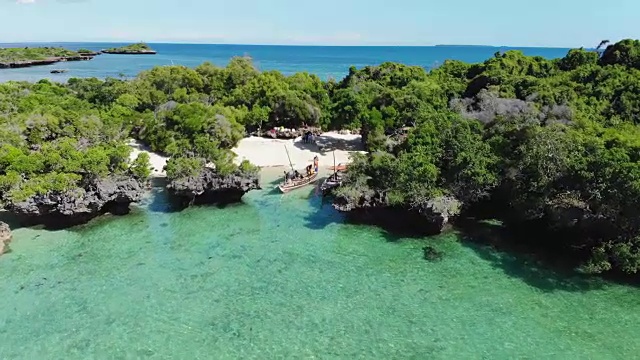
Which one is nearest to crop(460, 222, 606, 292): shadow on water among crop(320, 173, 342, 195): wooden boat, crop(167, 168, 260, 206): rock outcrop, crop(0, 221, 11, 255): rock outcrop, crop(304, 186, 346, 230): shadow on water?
crop(304, 186, 346, 230): shadow on water

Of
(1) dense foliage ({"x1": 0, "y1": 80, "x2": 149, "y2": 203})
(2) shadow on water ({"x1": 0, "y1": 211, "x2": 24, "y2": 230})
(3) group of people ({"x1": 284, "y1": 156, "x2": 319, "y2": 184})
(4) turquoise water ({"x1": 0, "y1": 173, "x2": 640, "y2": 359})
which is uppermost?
(1) dense foliage ({"x1": 0, "y1": 80, "x2": 149, "y2": 203})

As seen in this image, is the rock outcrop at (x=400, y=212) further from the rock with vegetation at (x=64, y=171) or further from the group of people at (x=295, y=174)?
the rock with vegetation at (x=64, y=171)

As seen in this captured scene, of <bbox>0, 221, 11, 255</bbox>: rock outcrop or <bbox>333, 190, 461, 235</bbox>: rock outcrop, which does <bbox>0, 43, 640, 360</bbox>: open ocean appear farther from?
<bbox>333, 190, 461, 235</bbox>: rock outcrop

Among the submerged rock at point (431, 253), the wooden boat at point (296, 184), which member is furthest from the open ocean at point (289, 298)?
the wooden boat at point (296, 184)

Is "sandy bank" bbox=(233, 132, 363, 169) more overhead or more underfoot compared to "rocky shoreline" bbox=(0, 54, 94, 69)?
more underfoot

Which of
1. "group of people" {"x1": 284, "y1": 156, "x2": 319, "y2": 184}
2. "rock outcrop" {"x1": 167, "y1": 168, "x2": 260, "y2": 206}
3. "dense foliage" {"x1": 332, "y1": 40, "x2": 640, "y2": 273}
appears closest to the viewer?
"dense foliage" {"x1": 332, "y1": 40, "x2": 640, "y2": 273}
